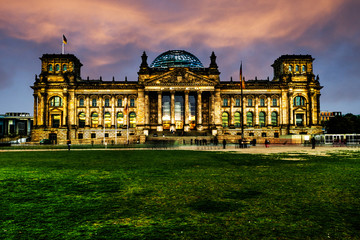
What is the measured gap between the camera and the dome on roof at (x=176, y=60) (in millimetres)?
89312

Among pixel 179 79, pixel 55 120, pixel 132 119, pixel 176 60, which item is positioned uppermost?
pixel 176 60

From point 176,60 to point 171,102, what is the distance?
65.8ft

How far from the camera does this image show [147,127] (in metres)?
74.9

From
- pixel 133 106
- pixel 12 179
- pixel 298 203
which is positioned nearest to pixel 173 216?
pixel 298 203

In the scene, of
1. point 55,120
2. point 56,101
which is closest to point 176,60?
point 56,101

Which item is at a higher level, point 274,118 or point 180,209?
point 274,118

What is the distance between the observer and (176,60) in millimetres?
90125

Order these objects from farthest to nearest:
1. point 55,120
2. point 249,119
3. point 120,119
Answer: point 249,119 → point 120,119 → point 55,120

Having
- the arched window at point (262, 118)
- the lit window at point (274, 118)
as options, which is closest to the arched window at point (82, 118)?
the arched window at point (262, 118)

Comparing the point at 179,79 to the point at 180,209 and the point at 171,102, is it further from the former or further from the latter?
the point at 180,209

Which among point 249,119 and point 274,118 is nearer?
point 249,119

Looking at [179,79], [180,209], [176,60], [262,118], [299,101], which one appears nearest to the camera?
[180,209]

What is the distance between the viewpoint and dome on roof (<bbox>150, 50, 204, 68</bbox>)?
89.3 meters

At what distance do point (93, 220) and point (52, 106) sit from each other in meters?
82.1
